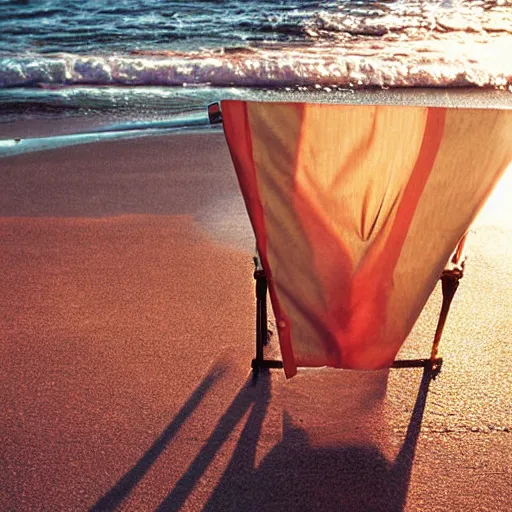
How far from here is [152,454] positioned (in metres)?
2.09

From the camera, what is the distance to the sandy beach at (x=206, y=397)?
1982 millimetres

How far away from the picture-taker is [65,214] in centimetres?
368

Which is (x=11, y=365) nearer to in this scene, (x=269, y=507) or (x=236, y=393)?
(x=236, y=393)

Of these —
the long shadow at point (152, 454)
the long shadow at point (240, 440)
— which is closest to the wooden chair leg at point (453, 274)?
the long shadow at point (240, 440)

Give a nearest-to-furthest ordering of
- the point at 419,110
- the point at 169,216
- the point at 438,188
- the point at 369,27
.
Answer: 1. the point at 419,110
2. the point at 438,188
3. the point at 169,216
4. the point at 369,27

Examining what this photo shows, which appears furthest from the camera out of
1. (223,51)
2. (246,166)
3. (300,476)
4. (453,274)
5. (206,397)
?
(223,51)

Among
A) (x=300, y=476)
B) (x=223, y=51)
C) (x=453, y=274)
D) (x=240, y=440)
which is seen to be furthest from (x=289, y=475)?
(x=223, y=51)

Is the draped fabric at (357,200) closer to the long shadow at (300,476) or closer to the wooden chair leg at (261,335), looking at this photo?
the wooden chair leg at (261,335)

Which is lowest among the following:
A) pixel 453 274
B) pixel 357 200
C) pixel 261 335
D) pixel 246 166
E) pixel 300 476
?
pixel 300 476

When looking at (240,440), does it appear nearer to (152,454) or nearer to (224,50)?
(152,454)

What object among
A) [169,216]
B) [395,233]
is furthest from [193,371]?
[169,216]

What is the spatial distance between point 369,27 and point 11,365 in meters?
8.70

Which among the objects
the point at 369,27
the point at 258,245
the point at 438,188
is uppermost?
the point at 438,188

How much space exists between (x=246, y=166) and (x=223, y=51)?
700cm
